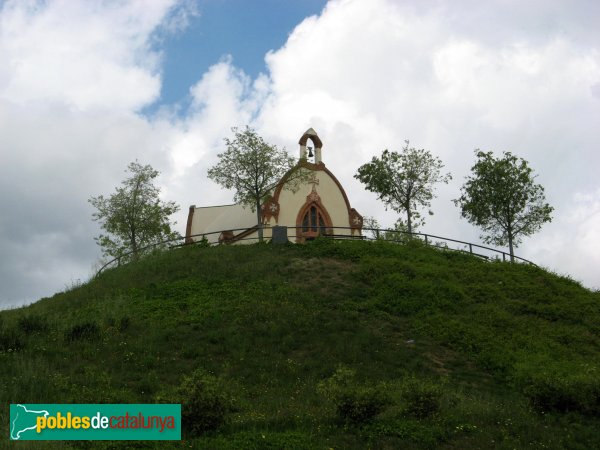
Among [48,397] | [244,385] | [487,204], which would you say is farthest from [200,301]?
[487,204]

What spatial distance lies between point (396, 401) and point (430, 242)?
21.7 m

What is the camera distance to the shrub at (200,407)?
13719 millimetres

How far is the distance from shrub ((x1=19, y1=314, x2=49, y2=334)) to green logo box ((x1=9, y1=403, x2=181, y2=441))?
903 centimetres

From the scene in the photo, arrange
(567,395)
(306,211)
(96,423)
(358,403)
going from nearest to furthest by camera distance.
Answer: (96,423) < (358,403) < (567,395) < (306,211)

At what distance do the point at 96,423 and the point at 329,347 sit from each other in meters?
10.1

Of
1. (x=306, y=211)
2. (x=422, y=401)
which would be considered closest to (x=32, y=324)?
(x=422, y=401)

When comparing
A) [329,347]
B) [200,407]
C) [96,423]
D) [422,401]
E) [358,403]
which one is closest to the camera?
[96,423]

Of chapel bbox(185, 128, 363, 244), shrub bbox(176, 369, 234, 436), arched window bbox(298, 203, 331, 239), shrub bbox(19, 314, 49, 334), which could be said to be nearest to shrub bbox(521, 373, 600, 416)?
shrub bbox(176, 369, 234, 436)

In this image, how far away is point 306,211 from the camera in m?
43.5

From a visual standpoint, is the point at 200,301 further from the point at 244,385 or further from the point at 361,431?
the point at 361,431

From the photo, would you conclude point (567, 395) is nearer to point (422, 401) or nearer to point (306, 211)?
point (422, 401)

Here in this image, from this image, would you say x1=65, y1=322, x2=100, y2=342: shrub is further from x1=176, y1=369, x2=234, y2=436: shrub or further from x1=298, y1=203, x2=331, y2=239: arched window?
x1=298, y1=203, x2=331, y2=239: arched window

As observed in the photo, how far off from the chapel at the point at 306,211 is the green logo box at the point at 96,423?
25641 millimetres

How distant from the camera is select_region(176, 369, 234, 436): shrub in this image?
13719 mm
